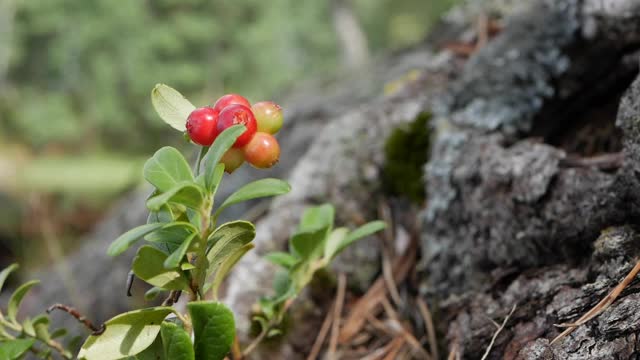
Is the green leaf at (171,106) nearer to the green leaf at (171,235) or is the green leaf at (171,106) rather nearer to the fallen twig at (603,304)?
the green leaf at (171,235)

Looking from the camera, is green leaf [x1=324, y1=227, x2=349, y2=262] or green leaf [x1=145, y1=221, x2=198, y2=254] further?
green leaf [x1=324, y1=227, x2=349, y2=262]

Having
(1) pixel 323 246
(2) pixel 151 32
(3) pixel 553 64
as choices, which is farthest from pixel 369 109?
(2) pixel 151 32

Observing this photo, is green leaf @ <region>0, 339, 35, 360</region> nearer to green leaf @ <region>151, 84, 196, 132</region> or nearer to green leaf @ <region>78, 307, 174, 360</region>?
green leaf @ <region>78, 307, 174, 360</region>

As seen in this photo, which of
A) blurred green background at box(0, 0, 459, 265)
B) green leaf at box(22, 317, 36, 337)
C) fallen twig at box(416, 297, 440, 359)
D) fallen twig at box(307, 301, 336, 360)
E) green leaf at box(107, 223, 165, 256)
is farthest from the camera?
blurred green background at box(0, 0, 459, 265)

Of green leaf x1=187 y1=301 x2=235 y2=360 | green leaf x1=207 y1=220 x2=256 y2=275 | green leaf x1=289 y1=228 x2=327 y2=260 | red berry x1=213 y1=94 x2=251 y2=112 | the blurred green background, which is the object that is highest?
the blurred green background

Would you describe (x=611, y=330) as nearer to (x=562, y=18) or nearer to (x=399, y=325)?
(x=399, y=325)

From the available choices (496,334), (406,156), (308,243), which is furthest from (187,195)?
(406,156)

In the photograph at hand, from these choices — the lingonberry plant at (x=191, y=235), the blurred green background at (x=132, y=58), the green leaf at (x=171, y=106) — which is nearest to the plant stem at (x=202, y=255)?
the lingonberry plant at (x=191, y=235)

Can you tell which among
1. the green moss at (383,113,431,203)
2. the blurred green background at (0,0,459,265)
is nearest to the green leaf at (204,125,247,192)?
the green moss at (383,113,431,203)
